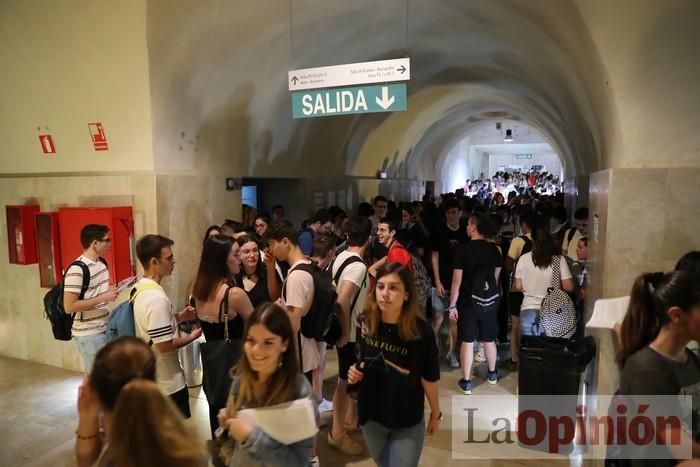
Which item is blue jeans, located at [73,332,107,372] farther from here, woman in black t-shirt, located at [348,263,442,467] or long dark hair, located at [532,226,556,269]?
long dark hair, located at [532,226,556,269]

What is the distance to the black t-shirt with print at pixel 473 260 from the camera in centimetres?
465

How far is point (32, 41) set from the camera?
508 cm

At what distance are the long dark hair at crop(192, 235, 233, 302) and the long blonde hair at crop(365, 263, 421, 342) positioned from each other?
99cm

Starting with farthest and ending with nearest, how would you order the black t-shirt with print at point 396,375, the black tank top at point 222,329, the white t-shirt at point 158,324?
the black tank top at point 222,329
the white t-shirt at point 158,324
the black t-shirt with print at point 396,375

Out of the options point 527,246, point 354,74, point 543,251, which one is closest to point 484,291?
point 543,251

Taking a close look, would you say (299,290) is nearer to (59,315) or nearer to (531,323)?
(59,315)

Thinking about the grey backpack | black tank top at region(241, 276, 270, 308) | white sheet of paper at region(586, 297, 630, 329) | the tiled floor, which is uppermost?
white sheet of paper at region(586, 297, 630, 329)

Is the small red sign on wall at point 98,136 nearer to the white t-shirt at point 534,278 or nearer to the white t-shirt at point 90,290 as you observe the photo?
the white t-shirt at point 90,290

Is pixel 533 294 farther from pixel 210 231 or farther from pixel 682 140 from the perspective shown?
pixel 210 231

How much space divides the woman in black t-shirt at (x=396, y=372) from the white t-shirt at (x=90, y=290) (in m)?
2.60

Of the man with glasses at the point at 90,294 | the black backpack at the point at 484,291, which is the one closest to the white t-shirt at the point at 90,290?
the man with glasses at the point at 90,294

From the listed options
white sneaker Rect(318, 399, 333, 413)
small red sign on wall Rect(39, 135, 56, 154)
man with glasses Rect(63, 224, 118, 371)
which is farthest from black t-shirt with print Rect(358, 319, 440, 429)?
small red sign on wall Rect(39, 135, 56, 154)

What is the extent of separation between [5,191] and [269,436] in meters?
5.82

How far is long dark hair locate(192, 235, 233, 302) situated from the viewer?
3.02 m
